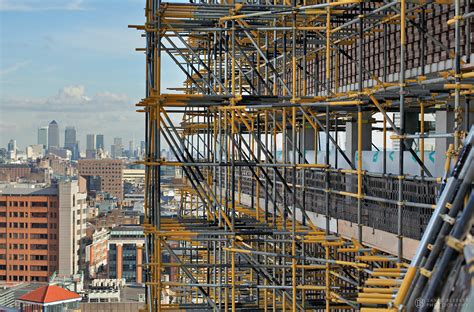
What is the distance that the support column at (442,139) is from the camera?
1478 centimetres

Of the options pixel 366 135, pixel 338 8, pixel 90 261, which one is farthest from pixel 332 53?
pixel 90 261

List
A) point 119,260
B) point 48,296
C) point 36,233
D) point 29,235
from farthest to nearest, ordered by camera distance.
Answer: point 119,260 → point 36,233 → point 29,235 → point 48,296

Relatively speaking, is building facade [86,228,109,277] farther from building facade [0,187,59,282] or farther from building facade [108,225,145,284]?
building facade [0,187,59,282]

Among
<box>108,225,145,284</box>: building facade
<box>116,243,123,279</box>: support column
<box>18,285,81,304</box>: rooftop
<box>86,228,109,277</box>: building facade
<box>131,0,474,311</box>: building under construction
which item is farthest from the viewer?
<box>86,228,109,277</box>: building facade

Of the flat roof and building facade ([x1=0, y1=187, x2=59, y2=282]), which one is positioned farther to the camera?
building facade ([x1=0, y1=187, x2=59, y2=282])

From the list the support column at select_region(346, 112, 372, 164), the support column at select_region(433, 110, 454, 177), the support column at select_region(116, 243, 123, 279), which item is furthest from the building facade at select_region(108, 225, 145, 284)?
the support column at select_region(433, 110, 454, 177)

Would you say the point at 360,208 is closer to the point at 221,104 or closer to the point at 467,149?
the point at 221,104

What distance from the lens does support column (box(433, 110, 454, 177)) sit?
48.5ft

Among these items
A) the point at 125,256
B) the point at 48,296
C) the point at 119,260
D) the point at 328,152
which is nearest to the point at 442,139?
the point at 328,152

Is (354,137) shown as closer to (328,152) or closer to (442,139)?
(442,139)

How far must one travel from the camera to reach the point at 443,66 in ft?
46.7

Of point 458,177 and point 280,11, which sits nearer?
point 458,177

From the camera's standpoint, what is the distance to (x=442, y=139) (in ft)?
49.3

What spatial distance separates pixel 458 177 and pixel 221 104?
1001cm
